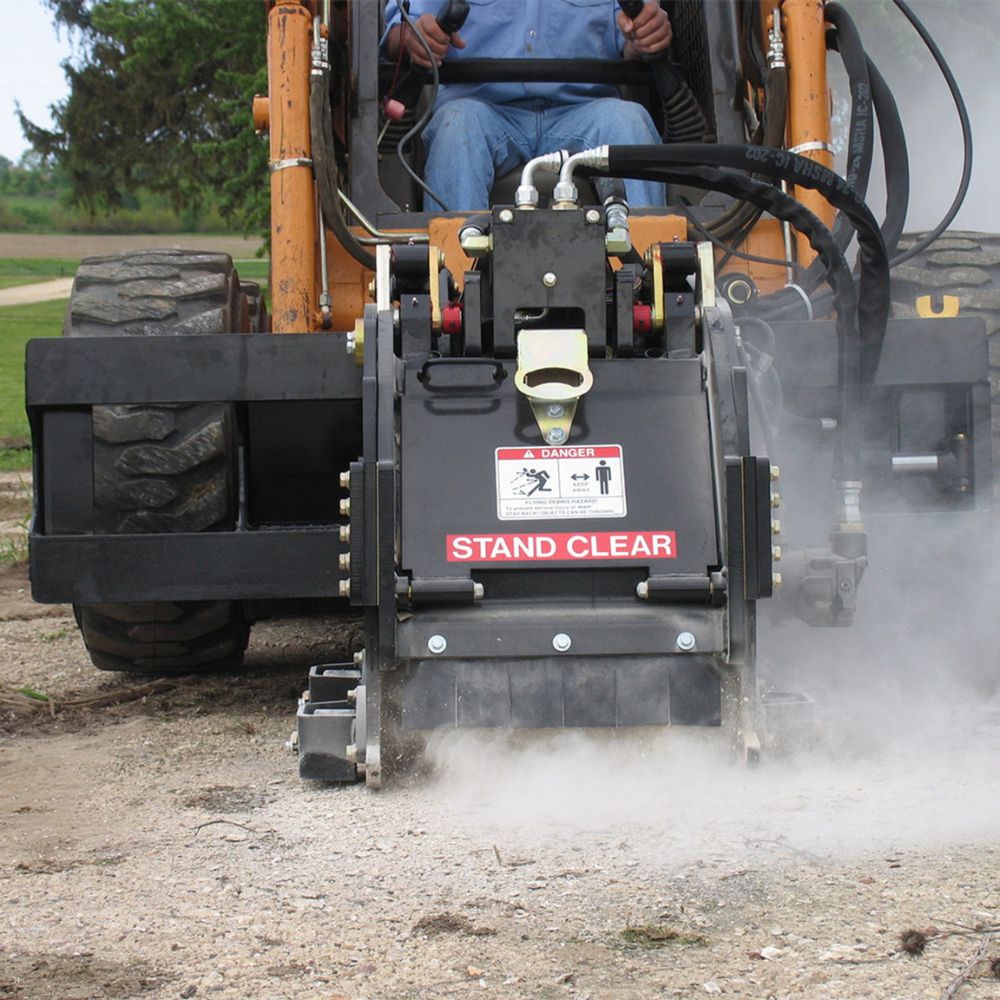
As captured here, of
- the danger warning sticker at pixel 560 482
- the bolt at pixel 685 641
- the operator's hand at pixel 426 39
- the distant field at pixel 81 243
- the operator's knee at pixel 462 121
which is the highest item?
the distant field at pixel 81 243

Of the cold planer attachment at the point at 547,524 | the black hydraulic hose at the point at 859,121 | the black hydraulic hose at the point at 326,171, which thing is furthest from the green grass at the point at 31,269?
the cold planer attachment at the point at 547,524

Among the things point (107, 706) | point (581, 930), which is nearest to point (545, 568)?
point (581, 930)

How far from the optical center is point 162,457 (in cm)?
401

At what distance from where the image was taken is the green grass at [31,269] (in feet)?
153

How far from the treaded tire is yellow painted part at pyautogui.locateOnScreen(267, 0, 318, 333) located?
72.5 inches

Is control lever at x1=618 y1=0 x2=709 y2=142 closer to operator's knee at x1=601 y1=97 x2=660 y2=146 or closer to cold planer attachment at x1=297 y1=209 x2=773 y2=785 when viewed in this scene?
operator's knee at x1=601 y1=97 x2=660 y2=146

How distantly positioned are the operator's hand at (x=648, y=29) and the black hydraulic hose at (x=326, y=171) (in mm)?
1129

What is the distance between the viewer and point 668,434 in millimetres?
3475

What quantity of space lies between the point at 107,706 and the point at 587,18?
2.79m

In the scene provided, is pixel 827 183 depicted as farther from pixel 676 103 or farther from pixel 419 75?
pixel 419 75

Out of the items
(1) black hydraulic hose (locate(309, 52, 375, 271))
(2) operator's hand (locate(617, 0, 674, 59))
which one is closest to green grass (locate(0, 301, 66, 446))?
(1) black hydraulic hose (locate(309, 52, 375, 271))

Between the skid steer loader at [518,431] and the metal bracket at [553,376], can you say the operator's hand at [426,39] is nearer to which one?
the skid steer loader at [518,431]

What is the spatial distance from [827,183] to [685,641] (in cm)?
127

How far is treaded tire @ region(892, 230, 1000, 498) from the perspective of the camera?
4922 millimetres
